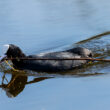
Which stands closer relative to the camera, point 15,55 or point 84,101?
point 84,101

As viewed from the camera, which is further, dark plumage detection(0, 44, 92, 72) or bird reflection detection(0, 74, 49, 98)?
dark plumage detection(0, 44, 92, 72)

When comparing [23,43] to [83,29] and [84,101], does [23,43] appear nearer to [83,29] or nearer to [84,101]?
[83,29]

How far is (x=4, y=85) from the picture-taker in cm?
493

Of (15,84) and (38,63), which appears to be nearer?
(15,84)

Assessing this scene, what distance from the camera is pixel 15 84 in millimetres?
4945

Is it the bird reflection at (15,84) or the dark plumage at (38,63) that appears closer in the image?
the bird reflection at (15,84)

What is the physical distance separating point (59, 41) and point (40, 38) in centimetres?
40

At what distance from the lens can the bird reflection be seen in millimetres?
4602

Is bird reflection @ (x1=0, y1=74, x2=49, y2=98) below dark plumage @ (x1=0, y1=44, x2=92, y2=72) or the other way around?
below

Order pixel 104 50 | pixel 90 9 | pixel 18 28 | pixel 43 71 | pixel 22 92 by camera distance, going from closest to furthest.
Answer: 1. pixel 22 92
2. pixel 43 71
3. pixel 104 50
4. pixel 18 28
5. pixel 90 9

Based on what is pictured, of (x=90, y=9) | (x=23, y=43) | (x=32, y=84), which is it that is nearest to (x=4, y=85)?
(x=32, y=84)

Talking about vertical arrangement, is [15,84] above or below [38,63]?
below

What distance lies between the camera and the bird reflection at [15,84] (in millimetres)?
4602

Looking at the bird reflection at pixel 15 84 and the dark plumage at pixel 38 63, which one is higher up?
the dark plumage at pixel 38 63
